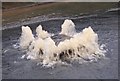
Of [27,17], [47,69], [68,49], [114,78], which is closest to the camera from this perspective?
[114,78]

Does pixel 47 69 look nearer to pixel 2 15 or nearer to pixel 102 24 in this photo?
pixel 102 24

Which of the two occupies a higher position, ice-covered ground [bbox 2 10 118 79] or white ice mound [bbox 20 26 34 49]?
white ice mound [bbox 20 26 34 49]

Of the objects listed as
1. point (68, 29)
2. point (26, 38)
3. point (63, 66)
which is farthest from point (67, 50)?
point (68, 29)

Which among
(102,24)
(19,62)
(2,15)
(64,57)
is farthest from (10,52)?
(2,15)

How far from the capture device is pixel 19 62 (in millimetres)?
21188

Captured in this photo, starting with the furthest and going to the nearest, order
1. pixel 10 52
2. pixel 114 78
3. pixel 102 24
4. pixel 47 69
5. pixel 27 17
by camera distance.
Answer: pixel 27 17
pixel 102 24
pixel 10 52
pixel 47 69
pixel 114 78

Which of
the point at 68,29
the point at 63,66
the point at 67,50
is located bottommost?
the point at 63,66

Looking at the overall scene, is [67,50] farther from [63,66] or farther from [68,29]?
[68,29]

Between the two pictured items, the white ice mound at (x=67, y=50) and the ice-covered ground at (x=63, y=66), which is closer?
the ice-covered ground at (x=63, y=66)

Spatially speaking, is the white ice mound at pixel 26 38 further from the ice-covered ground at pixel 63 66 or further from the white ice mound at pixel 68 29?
the white ice mound at pixel 68 29

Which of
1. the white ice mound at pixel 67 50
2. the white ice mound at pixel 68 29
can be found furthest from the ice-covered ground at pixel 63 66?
the white ice mound at pixel 68 29

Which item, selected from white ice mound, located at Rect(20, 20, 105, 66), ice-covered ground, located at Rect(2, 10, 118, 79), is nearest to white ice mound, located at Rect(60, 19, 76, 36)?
ice-covered ground, located at Rect(2, 10, 118, 79)

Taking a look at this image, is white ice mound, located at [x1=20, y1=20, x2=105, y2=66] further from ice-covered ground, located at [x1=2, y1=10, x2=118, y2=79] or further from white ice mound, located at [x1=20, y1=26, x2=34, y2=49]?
white ice mound, located at [x1=20, y1=26, x2=34, y2=49]

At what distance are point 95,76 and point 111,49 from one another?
4173 mm
